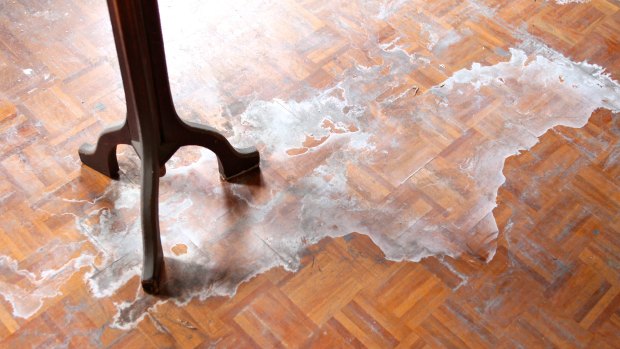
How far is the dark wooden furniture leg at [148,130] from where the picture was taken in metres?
1.42

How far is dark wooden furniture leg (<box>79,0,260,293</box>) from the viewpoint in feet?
4.64

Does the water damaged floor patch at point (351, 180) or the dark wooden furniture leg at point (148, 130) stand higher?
the dark wooden furniture leg at point (148, 130)

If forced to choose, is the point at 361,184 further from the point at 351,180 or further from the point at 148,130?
the point at 148,130

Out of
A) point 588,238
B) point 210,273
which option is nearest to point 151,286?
point 210,273

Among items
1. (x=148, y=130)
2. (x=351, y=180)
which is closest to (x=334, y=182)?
(x=351, y=180)

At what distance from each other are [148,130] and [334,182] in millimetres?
477

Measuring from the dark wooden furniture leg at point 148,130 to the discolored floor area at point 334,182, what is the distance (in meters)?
0.06

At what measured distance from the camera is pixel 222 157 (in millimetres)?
1774

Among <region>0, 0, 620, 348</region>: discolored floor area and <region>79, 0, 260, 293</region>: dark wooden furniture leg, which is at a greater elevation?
<region>79, 0, 260, 293</region>: dark wooden furniture leg

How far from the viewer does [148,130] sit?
5.23 feet

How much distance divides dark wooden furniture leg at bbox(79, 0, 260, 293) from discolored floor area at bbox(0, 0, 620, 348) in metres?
0.06

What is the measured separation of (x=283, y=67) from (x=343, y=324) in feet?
2.51

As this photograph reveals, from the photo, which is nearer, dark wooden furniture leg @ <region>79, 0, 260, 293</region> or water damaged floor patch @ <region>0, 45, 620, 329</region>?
dark wooden furniture leg @ <region>79, 0, 260, 293</region>

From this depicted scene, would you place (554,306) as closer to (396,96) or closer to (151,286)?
(396,96)
